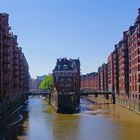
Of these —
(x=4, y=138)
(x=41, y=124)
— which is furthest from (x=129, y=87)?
(x=4, y=138)

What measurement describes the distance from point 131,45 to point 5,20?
125ft

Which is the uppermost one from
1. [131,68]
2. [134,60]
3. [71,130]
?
[134,60]

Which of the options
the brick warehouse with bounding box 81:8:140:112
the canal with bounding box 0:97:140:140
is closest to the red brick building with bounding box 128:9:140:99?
the brick warehouse with bounding box 81:8:140:112

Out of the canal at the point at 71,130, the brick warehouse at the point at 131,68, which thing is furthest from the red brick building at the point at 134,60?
the canal at the point at 71,130

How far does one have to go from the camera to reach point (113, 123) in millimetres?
77562

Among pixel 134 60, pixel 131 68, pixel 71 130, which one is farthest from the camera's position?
pixel 131 68

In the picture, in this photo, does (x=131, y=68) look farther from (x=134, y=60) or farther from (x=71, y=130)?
(x=71, y=130)

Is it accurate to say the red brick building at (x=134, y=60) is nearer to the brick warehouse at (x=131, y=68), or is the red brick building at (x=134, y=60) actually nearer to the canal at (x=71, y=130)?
the brick warehouse at (x=131, y=68)

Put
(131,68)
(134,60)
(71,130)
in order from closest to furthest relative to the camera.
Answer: (71,130)
(134,60)
(131,68)

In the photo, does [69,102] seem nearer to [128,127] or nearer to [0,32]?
[0,32]

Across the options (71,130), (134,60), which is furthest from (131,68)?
(71,130)

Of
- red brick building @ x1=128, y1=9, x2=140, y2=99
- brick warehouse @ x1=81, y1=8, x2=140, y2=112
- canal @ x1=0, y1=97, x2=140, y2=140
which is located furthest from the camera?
brick warehouse @ x1=81, y1=8, x2=140, y2=112

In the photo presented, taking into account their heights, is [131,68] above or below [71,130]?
above

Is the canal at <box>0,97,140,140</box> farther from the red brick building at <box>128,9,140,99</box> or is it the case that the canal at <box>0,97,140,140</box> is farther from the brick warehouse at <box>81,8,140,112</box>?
the red brick building at <box>128,9,140,99</box>
